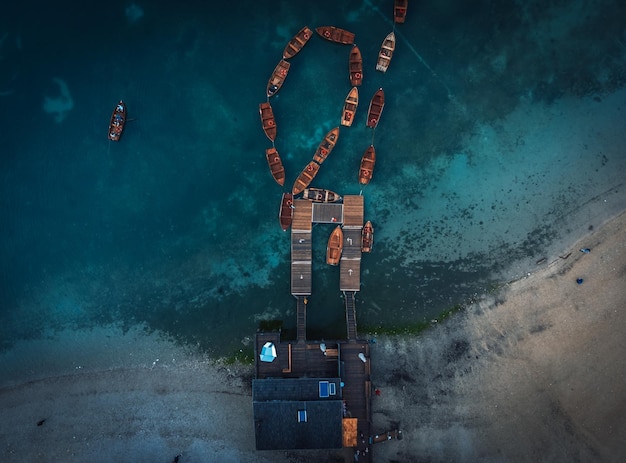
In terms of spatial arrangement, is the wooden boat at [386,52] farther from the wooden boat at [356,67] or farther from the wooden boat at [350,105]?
the wooden boat at [350,105]

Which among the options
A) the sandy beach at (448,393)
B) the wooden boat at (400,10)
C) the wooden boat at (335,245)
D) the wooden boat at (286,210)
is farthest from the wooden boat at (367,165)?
the sandy beach at (448,393)

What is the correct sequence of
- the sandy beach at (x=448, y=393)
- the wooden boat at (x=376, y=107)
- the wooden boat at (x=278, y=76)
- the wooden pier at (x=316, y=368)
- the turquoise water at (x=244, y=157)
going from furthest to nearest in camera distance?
the turquoise water at (x=244, y=157) < the wooden boat at (x=278, y=76) < the wooden boat at (x=376, y=107) < the sandy beach at (x=448, y=393) < the wooden pier at (x=316, y=368)

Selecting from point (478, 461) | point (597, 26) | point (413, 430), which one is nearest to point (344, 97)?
point (597, 26)

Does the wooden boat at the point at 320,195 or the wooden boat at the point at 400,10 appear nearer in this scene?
the wooden boat at the point at 320,195

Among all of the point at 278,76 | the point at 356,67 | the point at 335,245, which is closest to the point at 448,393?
the point at 335,245

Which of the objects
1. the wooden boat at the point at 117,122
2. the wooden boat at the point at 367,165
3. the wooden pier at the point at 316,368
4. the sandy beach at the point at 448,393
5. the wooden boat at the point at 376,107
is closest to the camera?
the wooden pier at the point at 316,368

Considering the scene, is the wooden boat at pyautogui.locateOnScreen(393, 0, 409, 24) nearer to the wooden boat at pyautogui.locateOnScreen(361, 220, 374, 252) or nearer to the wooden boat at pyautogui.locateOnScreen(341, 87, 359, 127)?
the wooden boat at pyautogui.locateOnScreen(341, 87, 359, 127)
